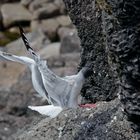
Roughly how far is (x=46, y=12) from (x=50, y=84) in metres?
14.1

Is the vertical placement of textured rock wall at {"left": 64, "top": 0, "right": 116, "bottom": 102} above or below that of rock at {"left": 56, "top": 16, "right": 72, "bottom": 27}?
above

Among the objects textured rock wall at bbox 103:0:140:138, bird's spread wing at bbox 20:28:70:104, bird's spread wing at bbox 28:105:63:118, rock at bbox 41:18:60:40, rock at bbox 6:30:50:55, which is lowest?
rock at bbox 41:18:60:40

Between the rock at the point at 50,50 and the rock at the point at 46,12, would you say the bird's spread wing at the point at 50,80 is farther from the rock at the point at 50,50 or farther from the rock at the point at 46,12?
the rock at the point at 46,12

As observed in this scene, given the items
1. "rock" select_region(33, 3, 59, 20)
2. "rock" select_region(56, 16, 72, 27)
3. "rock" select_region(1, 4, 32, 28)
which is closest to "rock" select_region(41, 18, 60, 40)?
"rock" select_region(56, 16, 72, 27)

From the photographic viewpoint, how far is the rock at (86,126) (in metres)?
2.47

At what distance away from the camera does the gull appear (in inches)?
106

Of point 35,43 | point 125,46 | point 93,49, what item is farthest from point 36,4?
point 125,46

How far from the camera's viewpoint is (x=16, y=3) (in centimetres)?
1809

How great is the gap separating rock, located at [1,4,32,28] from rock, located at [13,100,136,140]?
14085 mm

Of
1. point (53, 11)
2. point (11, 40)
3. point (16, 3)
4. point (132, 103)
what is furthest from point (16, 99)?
point (16, 3)

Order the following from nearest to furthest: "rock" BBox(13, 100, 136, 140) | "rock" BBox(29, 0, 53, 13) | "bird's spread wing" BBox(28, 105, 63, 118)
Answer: "rock" BBox(13, 100, 136, 140) < "bird's spread wing" BBox(28, 105, 63, 118) < "rock" BBox(29, 0, 53, 13)

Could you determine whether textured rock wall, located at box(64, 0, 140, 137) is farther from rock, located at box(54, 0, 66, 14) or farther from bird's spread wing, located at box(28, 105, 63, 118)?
rock, located at box(54, 0, 66, 14)

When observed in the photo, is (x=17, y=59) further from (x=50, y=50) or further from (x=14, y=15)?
(x=14, y=15)

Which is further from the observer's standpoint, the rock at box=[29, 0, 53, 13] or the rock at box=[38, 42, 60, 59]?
the rock at box=[29, 0, 53, 13]
